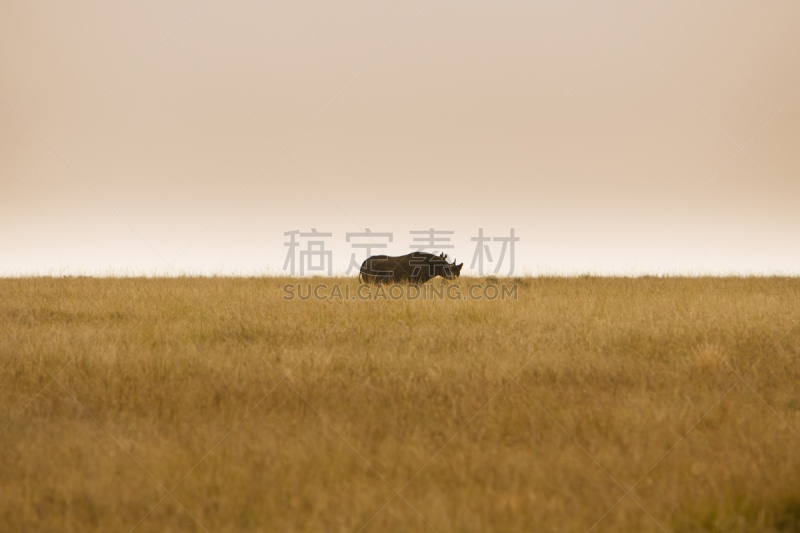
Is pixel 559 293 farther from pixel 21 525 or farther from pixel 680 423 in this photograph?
pixel 21 525

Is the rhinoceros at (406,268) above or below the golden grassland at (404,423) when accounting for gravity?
above

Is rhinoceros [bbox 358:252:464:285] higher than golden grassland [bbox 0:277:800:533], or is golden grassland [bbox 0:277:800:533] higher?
rhinoceros [bbox 358:252:464:285]

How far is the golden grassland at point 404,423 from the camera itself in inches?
129

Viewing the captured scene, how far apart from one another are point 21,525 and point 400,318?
679cm

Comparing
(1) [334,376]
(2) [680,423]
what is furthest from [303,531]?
(2) [680,423]

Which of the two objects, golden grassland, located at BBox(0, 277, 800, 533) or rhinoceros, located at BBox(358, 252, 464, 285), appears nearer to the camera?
golden grassland, located at BBox(0, 277, 800, 533)

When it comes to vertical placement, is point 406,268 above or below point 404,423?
above

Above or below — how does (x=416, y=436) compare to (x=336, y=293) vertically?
below

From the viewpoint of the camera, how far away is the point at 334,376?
19.8ft

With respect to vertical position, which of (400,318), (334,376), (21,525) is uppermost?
(400,318)

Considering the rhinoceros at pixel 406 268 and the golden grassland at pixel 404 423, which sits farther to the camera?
the rhinoceros at pixel 406 268

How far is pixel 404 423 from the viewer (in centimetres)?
470

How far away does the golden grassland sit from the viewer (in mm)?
3285

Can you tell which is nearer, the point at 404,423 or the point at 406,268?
the point at 404,423
